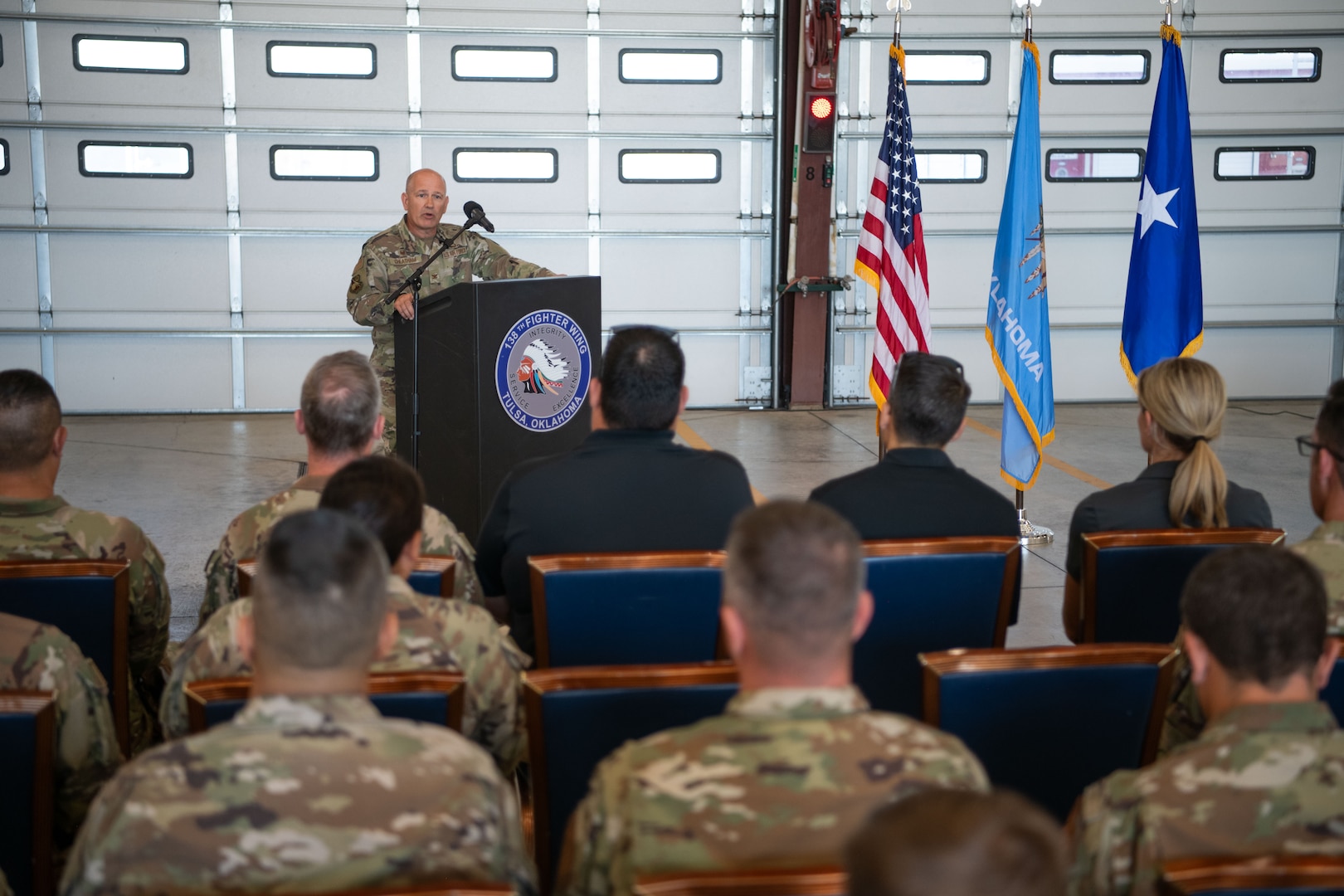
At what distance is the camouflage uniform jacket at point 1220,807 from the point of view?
1.46 metres

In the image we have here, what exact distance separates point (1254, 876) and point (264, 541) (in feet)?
6.96

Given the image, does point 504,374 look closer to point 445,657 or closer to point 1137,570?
point 1137,570

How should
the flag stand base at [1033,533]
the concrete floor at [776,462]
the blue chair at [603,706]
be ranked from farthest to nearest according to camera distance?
the flag stand base at [1033,533]
the concrete floor at [776,462]
the blue chair at [603,706]

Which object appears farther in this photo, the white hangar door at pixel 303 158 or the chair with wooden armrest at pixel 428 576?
the white hangar door at pixel 303 158

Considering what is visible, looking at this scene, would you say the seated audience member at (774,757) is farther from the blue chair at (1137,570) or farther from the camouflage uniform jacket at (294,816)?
the blue chair at (1137,570)

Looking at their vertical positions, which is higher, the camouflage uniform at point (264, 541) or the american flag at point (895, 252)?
the american flag at point (895, 252)

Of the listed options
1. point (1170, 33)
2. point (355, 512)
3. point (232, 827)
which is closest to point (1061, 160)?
point (1170, 33)

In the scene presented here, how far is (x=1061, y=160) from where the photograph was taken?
10.3 metres

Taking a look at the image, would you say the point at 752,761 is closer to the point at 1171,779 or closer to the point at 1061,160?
the point at 1171,779

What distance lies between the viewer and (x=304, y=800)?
1.39 m

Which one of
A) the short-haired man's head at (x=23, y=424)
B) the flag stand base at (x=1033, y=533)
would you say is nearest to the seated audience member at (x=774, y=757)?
the short-haired man's head at (x=23, y=424)

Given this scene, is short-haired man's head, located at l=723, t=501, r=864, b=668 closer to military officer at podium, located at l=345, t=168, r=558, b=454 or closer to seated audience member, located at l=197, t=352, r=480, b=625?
seated audience member, located at l=197, t=352, r=480, b=625

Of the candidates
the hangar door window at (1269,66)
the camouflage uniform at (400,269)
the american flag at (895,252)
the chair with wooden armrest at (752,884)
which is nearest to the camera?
the chair with wooden armrest at (752,884)

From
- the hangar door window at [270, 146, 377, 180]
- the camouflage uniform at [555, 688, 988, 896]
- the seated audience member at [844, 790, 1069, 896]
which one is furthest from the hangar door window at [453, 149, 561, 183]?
the seated audience member at [844, 790, 1069, 896]
